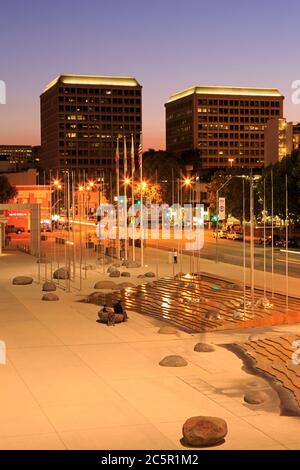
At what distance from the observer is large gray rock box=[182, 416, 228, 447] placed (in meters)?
14.6

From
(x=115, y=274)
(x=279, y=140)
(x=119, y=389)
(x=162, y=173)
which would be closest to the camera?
(x=119, y=389)

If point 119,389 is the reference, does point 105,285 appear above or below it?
above

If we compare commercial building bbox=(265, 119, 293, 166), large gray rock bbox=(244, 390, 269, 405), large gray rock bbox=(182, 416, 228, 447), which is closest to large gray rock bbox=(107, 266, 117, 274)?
large gray rock bbox=(244, 390, 269, 405)

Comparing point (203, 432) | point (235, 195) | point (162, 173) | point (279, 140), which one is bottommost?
point (203, 432)

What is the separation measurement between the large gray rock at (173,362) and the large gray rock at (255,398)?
3858 mm

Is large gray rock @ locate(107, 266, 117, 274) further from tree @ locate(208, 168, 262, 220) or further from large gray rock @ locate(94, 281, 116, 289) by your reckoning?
tree @ locate(208, 168, 262, 220)

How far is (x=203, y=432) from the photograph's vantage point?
577 inches

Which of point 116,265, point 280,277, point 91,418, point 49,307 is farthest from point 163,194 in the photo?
point 91,418

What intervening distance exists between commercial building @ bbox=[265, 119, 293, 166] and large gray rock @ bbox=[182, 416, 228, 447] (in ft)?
388

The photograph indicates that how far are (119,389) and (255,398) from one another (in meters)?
3.69

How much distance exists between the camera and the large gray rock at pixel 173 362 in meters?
22.6

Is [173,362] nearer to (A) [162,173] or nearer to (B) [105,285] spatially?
(B) [105,285]

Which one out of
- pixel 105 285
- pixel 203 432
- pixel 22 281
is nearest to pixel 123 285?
pixel 105 285

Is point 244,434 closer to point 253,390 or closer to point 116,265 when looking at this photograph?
point 253,390
